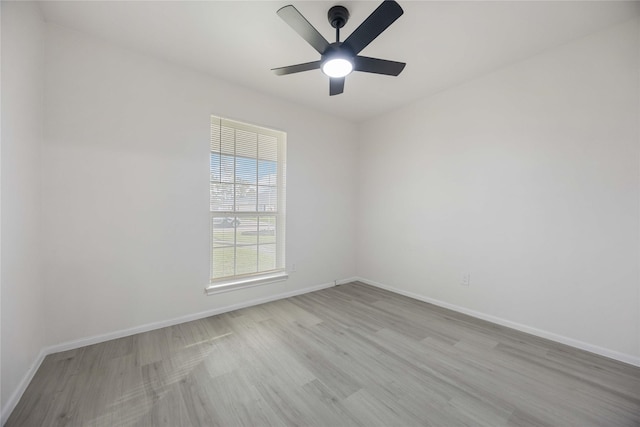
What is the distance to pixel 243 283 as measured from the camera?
3.01 meters

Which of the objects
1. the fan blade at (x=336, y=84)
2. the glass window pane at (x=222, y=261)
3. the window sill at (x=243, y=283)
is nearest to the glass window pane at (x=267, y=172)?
the glass window pane at (x=222, y=261)

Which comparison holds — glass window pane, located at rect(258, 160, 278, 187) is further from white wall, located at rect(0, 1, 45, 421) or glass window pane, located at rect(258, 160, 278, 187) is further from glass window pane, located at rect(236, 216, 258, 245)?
white wall, located at rect(0, 1, 45, 421)

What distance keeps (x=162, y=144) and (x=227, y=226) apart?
109 centimetres

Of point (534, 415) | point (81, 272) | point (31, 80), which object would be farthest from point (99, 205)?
point (534, 415)

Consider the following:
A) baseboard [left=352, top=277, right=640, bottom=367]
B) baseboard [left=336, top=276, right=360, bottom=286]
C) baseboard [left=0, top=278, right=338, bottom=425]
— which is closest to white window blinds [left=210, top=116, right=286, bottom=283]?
baseboard [left=0, top=278, right=338, bottom=425]

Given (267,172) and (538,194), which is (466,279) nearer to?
(538,194)

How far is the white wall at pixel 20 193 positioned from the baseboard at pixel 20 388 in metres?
0.01

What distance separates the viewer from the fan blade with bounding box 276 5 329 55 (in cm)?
153

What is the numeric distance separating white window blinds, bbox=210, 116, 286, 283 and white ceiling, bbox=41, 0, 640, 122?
73 centimetres

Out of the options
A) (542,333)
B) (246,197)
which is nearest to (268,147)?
(246,197)

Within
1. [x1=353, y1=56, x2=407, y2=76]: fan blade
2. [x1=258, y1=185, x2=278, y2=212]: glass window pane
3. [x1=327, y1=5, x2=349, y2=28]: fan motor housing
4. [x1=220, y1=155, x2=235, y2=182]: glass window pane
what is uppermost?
[x1=327, y1=5, x2=349, y2=28]: fan motor housing

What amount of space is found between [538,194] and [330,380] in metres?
2.53

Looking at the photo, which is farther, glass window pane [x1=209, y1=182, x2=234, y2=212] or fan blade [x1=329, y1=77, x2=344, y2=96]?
glass window pane [x1=209, y1=182, x2=234, y2=212]

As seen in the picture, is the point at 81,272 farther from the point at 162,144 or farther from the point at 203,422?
the point at 203,422
